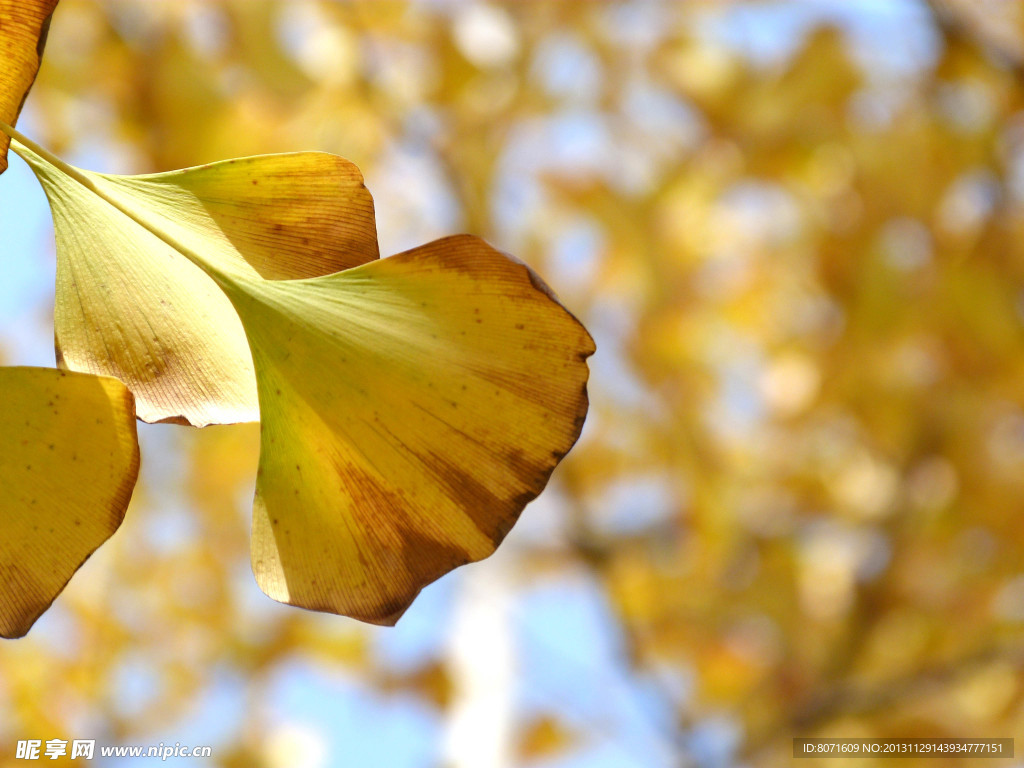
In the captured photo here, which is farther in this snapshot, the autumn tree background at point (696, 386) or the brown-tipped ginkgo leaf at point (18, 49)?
the autumn tree background at point (696, 386)

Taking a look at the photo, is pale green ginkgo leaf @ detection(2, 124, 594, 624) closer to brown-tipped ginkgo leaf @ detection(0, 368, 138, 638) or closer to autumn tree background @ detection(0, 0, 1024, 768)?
brown-tipped ginkgo leaf @ detection(0, 368, 138, 638)

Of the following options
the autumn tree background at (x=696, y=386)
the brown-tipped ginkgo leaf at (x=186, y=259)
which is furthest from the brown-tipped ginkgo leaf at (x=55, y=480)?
the autumn tree background at (x=696, y=386)

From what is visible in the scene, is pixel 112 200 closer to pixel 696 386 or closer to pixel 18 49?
pixel 18 49

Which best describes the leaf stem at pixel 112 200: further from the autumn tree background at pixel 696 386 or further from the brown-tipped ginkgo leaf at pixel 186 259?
the autumn tree background at pixel 696 386

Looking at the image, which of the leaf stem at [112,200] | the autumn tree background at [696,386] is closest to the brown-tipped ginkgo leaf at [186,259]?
the leaf stem at [112,200]

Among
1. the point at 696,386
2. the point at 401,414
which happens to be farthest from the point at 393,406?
the point at 696,386

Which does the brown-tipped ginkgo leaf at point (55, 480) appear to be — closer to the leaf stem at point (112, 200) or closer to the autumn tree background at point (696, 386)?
the leaf stem at point (112, 200)

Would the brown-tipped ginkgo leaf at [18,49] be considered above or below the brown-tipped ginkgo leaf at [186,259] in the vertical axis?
above
